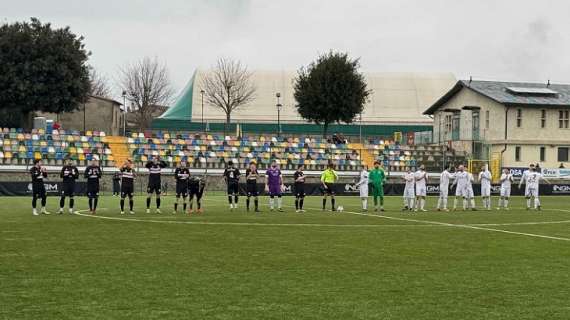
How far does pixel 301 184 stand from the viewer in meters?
37.2

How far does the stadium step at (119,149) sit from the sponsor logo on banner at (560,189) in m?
30.8

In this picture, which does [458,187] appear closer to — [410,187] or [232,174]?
[410,187]

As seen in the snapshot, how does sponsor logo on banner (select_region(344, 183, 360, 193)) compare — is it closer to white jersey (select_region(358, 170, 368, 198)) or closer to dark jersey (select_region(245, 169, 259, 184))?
white jersey (select_region(358, 170, 368, 198))

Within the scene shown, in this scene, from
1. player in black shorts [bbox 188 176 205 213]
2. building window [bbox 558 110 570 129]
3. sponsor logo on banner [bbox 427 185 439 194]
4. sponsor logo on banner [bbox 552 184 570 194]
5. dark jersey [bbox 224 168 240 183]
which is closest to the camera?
player in black shorts [bbox 188 176 205 213]

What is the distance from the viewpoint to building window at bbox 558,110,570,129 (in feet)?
247

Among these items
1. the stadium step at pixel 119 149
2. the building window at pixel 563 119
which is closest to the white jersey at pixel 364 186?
the stadium step at pixel 119 149

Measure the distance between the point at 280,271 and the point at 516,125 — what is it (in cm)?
6158

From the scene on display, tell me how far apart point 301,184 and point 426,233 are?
1290 centimetres

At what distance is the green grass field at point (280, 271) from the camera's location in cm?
1178

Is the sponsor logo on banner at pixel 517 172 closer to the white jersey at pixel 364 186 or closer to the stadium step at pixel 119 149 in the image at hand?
the stadium step at pixel 119 149

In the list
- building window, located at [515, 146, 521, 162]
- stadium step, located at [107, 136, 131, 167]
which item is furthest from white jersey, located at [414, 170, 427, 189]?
building window, located at [515, 146, 521, 162]

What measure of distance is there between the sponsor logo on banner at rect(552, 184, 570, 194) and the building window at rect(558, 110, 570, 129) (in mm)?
12068

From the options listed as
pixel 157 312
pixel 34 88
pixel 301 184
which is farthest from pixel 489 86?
pixel 157 312

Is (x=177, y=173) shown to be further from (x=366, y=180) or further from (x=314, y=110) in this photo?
(x=314, y=110)
